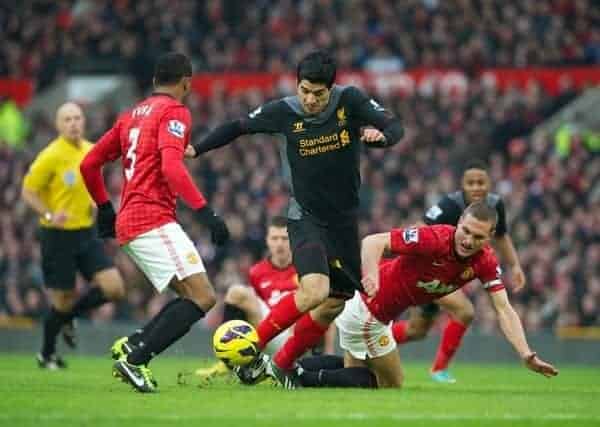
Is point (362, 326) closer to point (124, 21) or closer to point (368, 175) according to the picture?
point (368, 175)

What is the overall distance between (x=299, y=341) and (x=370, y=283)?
1.26m

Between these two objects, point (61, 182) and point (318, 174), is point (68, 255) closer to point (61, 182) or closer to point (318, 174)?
point (61, 182)

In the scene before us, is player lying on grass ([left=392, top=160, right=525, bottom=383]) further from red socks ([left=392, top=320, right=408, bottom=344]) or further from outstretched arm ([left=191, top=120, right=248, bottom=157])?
outstretched arm ([left=191, top=120, right=248, bottom=157])

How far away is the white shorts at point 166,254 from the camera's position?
10430 mm

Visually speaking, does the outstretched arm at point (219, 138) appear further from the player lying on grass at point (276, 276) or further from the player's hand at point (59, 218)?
the player's hand at point (59, 218)

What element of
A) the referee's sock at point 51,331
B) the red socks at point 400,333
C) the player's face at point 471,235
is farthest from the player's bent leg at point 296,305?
the referee's sock at point 51,331

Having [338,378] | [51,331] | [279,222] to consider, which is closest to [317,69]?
[338,378]

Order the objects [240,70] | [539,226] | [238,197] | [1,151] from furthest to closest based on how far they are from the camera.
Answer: [240,70]
[1,151]
[238,197]
[539,226]

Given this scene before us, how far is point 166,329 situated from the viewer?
1033 centimetres

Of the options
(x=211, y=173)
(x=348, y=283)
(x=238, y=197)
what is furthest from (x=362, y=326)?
(x=211, y=173)

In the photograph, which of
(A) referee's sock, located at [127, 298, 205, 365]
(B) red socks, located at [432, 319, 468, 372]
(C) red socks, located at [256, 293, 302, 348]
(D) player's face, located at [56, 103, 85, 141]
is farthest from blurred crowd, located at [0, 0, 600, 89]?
(A) referee's sock, located at [127, 298, 205, 365]

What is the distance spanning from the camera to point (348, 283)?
11531mm

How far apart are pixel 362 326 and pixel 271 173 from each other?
1401cm

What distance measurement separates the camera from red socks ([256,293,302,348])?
36.0 feet
